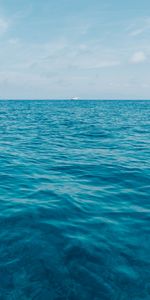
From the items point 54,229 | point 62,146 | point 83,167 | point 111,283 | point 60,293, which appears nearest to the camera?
point 60,293

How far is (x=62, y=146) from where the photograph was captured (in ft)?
59.4

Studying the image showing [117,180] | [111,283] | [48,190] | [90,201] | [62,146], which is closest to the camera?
[111,283]

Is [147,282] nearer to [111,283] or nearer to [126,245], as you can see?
[111,283]

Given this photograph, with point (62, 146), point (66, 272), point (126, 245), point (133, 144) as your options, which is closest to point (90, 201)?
point (126, 245)

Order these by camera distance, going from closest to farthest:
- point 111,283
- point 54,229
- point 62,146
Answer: point 111,283
point 54,229
point 62,146

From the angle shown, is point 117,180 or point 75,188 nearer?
point 75,188

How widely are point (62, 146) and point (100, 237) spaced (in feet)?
39.3

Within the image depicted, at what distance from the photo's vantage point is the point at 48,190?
9508 millimetres

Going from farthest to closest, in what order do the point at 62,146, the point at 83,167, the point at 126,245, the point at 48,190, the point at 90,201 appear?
the point at 62,146, the point at 83,167, the point at 48,190, the point at 90,201, the point at 126,245

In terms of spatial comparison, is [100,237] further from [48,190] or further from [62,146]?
[62,146]

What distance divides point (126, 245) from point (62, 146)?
12.4 m

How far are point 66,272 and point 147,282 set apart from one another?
5.29 feet

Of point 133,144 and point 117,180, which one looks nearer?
point 117,180

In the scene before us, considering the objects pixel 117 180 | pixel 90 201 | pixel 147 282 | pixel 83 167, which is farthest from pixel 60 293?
pixel 83 167
